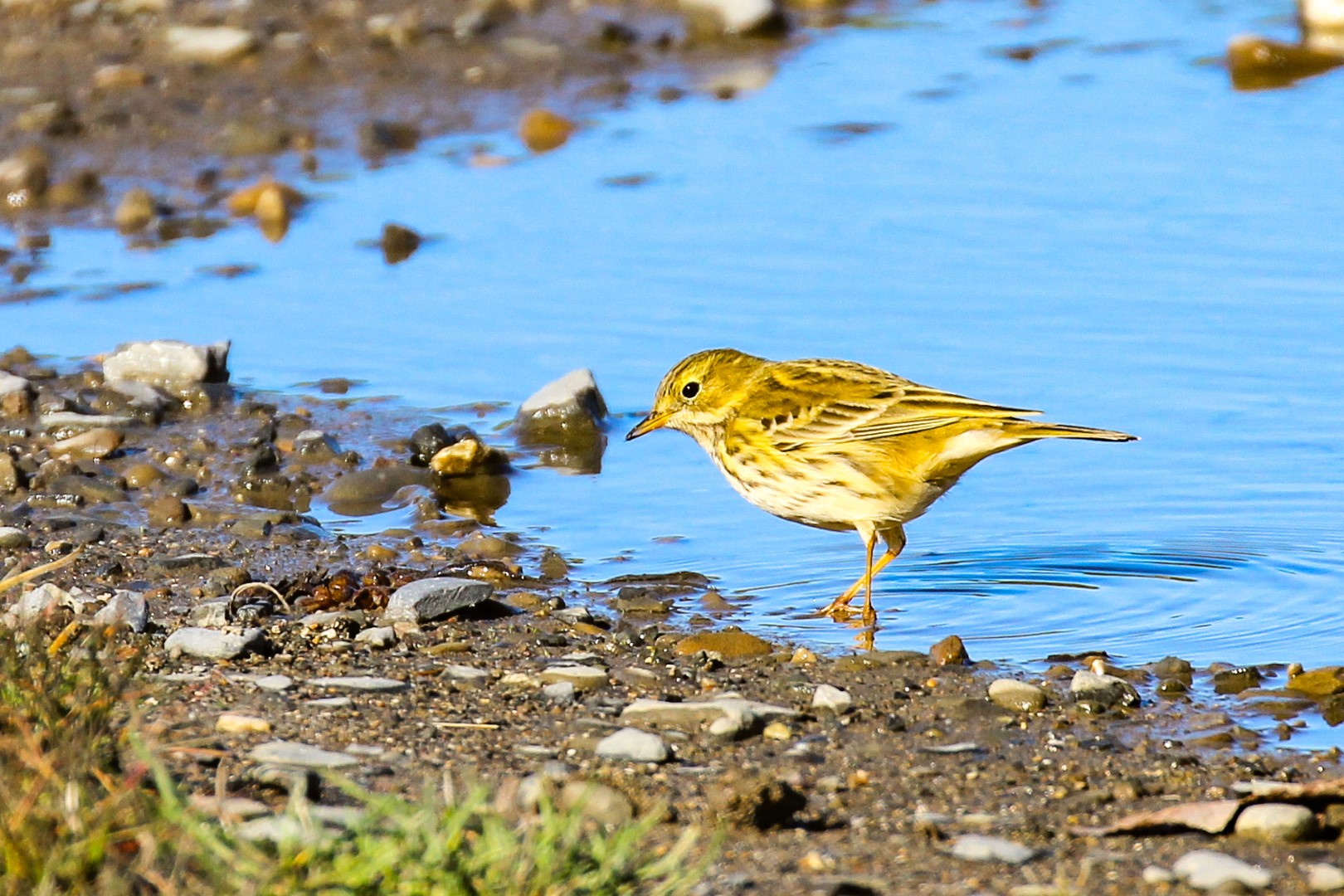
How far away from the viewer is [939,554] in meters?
8.04

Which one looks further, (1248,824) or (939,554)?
(939,554)

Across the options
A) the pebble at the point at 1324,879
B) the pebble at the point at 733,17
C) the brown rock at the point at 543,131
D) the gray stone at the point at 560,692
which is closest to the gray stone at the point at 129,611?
the gray stone at the point at 560,692

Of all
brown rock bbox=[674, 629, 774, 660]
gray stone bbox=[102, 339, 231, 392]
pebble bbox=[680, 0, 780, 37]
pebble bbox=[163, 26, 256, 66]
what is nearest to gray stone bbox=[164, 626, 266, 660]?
brown rock bbox=[674, 629, 774, 660]

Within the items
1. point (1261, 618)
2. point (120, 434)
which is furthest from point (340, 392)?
point (1261, 618)

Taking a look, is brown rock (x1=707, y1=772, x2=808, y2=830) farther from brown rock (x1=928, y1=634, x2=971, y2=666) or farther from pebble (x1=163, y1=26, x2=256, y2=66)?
pebble (x1=163, y1=26, x2=256, y2=66)

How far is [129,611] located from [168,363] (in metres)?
3.40

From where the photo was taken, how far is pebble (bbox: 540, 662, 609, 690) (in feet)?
20.0

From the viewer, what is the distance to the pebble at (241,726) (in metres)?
5.45

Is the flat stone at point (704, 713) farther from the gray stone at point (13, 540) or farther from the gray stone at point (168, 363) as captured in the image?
the gray stone at point (168, 363)

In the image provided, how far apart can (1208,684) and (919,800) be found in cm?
161

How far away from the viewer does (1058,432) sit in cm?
689

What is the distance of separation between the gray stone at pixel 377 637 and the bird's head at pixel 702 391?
195cm

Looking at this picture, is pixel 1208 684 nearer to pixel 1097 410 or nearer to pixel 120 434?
pixel 1097 410

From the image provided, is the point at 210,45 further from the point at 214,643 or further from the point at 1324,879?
the point at 1324,879
